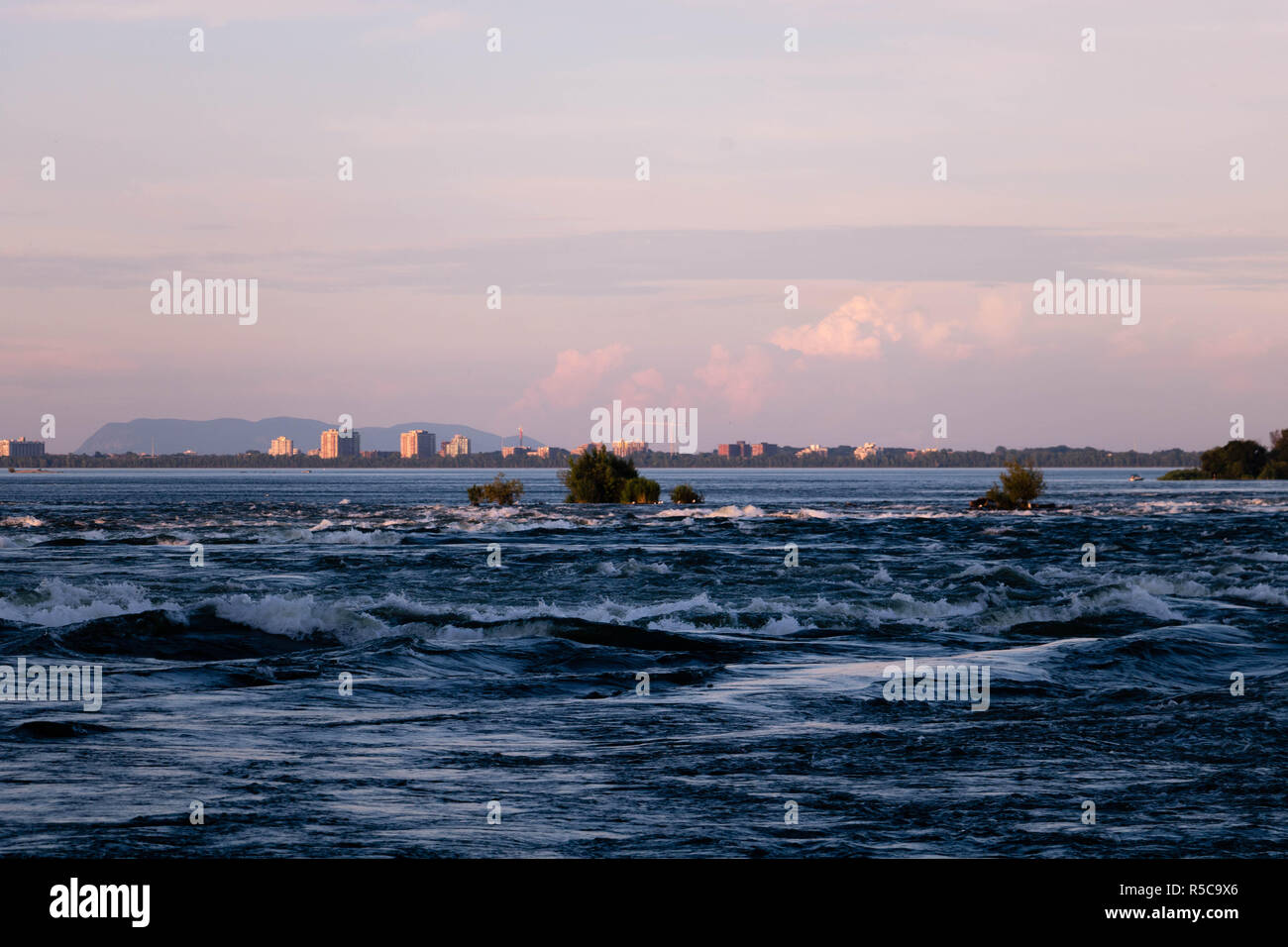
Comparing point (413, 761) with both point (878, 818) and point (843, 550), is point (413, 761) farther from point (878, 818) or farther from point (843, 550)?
point (843, 550)

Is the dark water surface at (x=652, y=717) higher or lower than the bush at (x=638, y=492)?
lower

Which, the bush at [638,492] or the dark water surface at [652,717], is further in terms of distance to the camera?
the bush at [638,492]

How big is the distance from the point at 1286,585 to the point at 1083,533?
29.1 meters

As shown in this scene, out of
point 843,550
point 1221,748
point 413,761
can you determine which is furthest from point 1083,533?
point 413,761

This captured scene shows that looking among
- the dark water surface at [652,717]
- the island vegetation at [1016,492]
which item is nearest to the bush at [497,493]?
the island vegetation at [1016,492]

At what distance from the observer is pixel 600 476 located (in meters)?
108

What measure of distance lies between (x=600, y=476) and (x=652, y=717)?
3621 inches

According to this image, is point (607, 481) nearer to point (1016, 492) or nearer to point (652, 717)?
point (1016, 492)

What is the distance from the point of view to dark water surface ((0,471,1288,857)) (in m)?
10.6

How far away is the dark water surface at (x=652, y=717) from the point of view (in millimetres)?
10555

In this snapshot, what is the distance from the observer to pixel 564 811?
1108cm

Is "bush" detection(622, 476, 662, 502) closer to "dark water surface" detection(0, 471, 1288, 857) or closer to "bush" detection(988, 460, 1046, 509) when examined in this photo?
"bush" detection(988, 460, 1046, 509)

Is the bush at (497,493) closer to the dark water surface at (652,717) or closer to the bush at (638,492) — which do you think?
the bush at (638,492)

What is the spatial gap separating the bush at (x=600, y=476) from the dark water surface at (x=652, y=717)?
212ft
